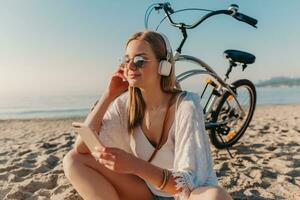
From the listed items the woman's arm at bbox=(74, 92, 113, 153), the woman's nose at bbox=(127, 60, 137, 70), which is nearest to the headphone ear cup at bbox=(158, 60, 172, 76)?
the woman's nose at bbox=(127, 60, 137, 70)

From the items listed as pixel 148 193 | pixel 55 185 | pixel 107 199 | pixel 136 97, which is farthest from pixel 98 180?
pixel 55 185

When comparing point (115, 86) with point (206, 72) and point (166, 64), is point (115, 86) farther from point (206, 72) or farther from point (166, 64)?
point (206, 72)

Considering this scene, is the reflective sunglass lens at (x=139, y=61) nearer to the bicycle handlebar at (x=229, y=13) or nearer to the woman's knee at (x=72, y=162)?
the woman's knee at (x=72, y=162)

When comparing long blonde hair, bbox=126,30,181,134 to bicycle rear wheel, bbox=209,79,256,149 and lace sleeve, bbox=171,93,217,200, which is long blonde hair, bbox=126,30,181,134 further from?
bicycle rear wheel, bbox=209,79,256,149

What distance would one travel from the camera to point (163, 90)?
249 cm

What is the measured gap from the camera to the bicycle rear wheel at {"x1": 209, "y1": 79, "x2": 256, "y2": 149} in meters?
4.53

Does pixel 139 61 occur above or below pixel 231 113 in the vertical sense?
above

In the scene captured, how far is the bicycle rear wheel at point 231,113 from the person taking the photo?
4.53 metres

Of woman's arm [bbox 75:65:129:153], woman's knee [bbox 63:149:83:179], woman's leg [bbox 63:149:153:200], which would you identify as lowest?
woman's leg [bbox 63:149:153:200]

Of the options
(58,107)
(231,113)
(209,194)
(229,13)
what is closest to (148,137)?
(209,194)

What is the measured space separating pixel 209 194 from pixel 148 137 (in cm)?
61

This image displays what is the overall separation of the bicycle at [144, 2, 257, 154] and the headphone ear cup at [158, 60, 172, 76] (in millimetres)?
1381

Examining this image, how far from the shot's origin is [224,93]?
4.47m

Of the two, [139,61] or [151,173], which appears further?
[139,61]
